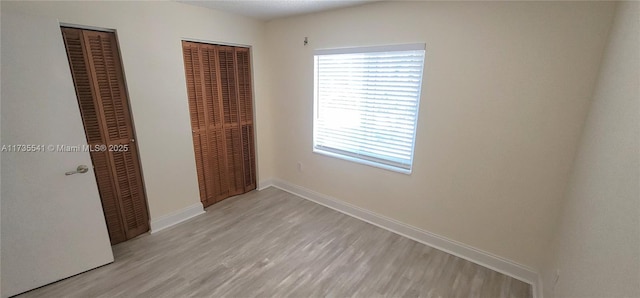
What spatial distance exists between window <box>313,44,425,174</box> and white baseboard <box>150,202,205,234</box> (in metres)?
1.58

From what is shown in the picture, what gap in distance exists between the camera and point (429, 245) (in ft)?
8.41

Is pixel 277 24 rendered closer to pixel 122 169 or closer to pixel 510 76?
pixel 122 169

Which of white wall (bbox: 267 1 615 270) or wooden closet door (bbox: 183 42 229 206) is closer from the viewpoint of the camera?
white wall (bbox: 267 1 615 270)

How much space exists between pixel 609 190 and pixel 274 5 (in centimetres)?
277

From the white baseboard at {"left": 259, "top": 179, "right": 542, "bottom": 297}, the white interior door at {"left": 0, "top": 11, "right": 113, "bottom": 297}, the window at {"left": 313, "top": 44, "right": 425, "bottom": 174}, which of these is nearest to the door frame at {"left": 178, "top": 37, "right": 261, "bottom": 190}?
the white baseboard at {"left": 259, "top": 179, "right": 542, "bottom": 297}

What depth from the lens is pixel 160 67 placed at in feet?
8.15

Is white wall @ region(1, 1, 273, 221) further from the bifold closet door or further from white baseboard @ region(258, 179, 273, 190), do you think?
white baseboard @ region(258, 179, 273, 190)

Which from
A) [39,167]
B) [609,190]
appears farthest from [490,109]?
[39,167]

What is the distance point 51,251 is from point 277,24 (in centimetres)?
305

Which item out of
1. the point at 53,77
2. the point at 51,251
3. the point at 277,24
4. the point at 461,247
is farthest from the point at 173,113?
the point at 461,247

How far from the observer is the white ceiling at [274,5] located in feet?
8.09

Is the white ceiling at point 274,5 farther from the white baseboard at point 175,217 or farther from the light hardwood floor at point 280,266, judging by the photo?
the light hardwood floor at point 280,266

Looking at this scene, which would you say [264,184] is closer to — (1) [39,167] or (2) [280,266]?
(2) [280,266]

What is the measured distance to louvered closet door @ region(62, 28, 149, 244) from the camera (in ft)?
6.90
